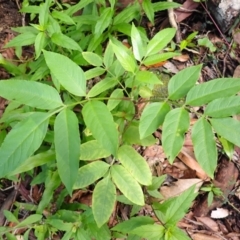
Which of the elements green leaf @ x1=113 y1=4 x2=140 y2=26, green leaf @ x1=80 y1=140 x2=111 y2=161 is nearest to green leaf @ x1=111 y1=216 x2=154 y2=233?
green leaf @ x1=80 y1=140 x2=111 y2=161

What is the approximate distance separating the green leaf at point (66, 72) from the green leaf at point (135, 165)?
0.41 m

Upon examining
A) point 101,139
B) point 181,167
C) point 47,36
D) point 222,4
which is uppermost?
point 222,4

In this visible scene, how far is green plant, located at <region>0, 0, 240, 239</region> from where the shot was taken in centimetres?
134

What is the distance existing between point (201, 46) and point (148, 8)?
0.58 metres

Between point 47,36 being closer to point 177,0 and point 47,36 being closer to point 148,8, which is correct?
point 148,8

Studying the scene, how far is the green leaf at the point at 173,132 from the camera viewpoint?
140 centimetres

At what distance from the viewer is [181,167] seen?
2.44 m

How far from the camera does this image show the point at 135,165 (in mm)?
1726

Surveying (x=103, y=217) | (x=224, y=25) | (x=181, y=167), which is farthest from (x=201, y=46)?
(x=103, y=217)

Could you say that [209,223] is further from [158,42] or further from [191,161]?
[158,42]

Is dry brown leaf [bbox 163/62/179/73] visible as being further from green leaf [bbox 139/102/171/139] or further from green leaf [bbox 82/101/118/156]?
green leaf [bbox 82/101/118/156]

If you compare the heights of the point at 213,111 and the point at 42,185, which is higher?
the point at 213,111

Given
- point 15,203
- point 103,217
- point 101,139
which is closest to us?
point 101,139

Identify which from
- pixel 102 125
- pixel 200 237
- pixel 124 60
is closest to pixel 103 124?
pixel 102 125
